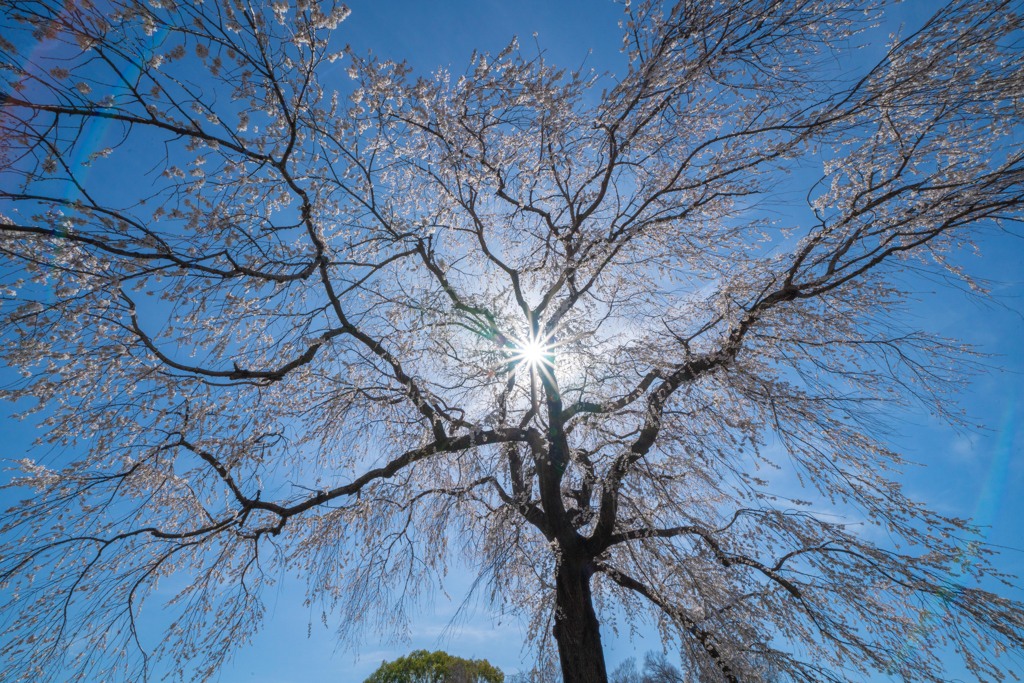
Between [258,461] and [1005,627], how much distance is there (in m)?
6.47

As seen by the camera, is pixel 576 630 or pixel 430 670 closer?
pixel 576 630

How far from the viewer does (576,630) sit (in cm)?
482

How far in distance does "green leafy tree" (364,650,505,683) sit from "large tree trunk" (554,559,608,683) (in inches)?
832

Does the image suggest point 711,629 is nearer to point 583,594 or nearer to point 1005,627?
point 583,594

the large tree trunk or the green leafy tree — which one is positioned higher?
the green leafy tree

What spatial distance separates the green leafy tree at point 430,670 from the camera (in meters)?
22.7

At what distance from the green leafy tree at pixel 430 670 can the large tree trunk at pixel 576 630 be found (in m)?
21.1

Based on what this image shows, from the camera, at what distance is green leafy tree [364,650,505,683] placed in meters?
22.7

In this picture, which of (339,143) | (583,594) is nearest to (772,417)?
(583,594)

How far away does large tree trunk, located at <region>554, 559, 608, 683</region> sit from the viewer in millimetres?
4703

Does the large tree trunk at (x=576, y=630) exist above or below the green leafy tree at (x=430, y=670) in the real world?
below

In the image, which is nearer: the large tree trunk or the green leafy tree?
the large tree trunk

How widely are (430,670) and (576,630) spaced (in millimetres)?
22967

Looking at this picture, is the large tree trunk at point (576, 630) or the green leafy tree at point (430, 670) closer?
the large tree trunk at point (576, 630)
